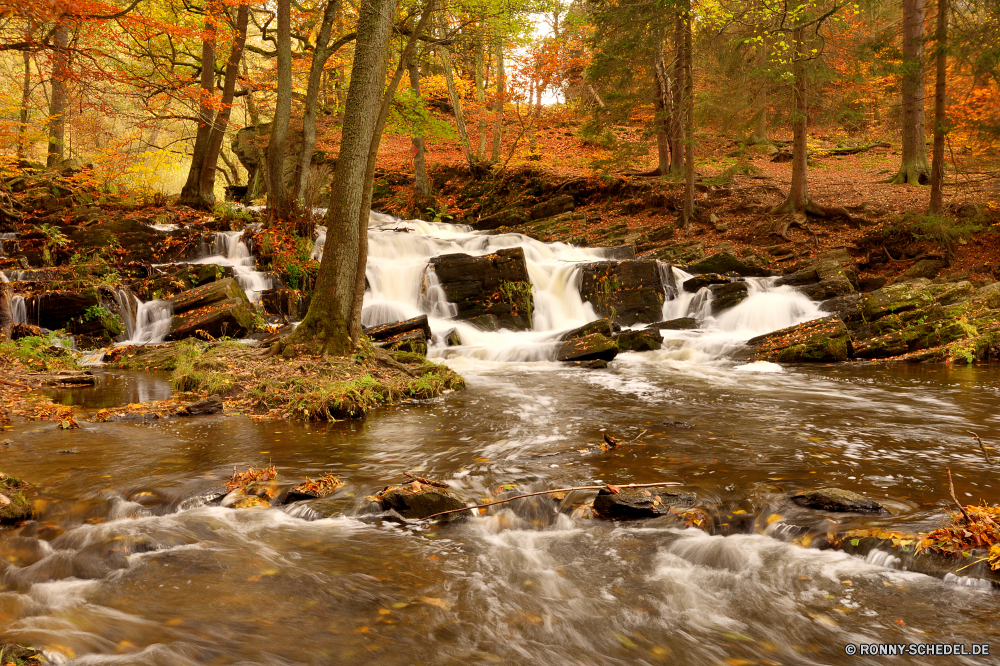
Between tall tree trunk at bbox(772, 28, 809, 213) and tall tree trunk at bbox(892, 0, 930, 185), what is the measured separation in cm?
242

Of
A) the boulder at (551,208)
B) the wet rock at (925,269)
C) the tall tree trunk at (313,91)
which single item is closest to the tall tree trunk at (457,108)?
the boulder at (551,208)

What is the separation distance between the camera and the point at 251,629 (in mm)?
3070

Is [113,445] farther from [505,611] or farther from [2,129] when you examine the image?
[2,129]

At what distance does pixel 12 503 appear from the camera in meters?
4.17

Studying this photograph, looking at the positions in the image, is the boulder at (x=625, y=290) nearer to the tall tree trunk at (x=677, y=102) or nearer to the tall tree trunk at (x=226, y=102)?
the tall tree trunk at (x=677, y=102)

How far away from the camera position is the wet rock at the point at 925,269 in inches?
563

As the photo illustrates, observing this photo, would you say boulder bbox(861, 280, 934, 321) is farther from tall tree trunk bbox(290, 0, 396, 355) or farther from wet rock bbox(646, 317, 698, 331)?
tall tree trunk bbox(290, 0, 396, 355)

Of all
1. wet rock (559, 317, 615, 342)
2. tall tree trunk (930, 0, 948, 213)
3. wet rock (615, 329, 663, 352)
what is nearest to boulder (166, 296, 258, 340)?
wet rock (559, 317, 615, 342)

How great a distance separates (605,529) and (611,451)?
174 cm

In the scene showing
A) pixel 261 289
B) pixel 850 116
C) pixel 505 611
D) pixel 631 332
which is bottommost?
pixel 505 611

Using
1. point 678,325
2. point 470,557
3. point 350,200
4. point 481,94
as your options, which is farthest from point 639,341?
point 481,94

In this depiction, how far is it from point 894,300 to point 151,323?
15887mm

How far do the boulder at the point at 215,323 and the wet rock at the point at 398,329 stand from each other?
2.48m

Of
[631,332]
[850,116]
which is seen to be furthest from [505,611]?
[850,116]
